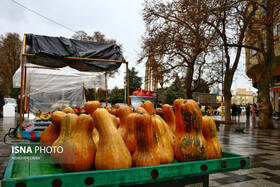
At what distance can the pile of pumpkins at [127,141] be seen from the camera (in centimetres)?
137

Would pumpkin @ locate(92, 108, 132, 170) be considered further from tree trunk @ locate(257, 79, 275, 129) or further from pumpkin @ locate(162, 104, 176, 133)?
tree trunk @ locate(257, 79, 275, 129)

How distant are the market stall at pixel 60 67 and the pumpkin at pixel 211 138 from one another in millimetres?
3995

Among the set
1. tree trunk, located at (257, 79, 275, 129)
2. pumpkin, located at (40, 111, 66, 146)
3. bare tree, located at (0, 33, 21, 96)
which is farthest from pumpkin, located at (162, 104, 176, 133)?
bare tree, located at (0, 33, 21, 96)

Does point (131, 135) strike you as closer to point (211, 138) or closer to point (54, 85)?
point (211, 138)

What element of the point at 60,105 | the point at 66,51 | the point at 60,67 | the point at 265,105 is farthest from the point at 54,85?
the point at 265,105

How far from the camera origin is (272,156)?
5793 millimetres

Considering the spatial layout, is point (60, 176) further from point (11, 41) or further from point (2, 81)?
point (2, 81)

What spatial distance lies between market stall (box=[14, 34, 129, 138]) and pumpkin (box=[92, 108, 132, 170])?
3.77 meters

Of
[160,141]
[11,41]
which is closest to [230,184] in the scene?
[160,141]

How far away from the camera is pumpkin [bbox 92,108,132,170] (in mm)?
1343

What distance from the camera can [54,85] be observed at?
8820mm

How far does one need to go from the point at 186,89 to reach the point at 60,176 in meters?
15.6

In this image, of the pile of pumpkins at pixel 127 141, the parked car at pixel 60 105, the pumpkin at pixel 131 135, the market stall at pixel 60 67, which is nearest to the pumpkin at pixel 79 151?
the pile of pumpkins at pixel 127 141

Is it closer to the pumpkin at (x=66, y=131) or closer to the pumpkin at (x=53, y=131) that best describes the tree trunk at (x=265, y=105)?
the pumpkin at (x=53, y=131)
